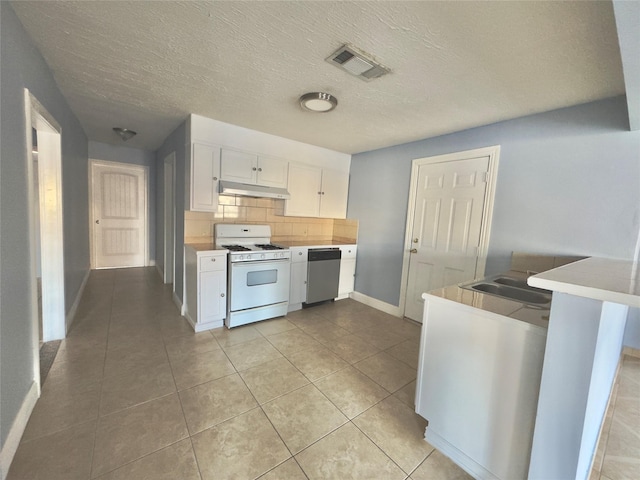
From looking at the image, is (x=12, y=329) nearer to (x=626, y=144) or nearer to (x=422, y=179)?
(x=422, y=179)

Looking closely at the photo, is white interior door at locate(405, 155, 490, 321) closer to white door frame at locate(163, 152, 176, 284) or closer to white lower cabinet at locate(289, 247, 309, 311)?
white lower cabinet at locate(289, 247, 309, 311)

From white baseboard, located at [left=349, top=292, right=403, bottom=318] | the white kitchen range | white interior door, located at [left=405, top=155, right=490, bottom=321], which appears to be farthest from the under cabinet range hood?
white baseboard, located at [left=349, top=292, right=403, bottom=318]

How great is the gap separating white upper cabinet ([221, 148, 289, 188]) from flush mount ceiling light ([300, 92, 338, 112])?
46.5 inches

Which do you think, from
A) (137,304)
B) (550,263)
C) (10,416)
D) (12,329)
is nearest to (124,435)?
(10,416)

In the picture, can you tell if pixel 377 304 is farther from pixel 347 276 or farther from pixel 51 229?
pixel 51 229

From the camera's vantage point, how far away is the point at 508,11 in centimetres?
124

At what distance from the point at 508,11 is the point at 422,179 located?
207cm

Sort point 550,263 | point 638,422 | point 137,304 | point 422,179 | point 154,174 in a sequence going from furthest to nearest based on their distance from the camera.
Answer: point 154,174 → point 137,304 → point 422,179 → point 550,263 → point 638,422

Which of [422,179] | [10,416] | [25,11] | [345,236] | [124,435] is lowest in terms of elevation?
[124,435]

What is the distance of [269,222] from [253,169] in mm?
873

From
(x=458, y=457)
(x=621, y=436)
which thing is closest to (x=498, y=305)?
(x=458, y=457)

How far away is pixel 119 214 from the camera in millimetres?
5051

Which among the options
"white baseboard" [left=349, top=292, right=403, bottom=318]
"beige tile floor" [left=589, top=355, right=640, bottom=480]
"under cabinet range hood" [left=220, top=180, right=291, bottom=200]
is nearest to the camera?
"beige tile floor" [left=589, top=355, right=640, bottom=480]

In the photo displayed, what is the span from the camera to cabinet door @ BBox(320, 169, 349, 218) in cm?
407
